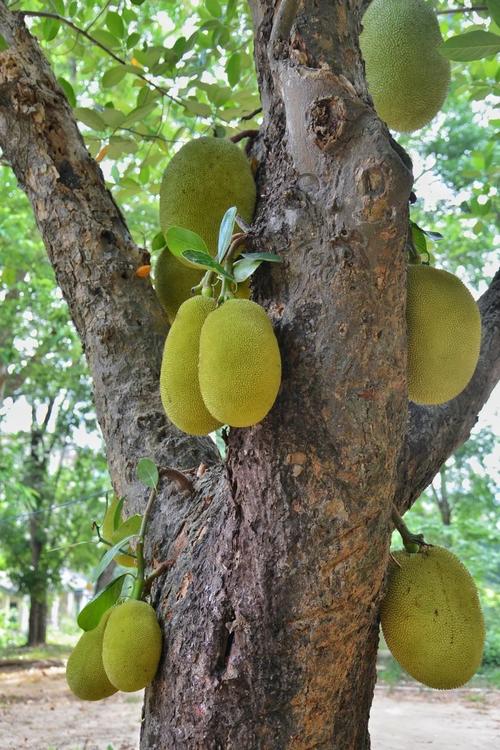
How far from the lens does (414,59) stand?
1.08m

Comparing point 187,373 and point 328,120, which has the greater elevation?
point 328,120

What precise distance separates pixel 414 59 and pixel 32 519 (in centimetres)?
692

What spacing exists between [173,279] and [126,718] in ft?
13.0

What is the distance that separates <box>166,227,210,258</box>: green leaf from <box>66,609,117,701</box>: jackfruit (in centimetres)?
48

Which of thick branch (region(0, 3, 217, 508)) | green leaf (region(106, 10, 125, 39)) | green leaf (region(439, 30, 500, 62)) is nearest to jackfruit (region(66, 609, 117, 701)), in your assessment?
thick branch (region(0, 3, 217, 508))

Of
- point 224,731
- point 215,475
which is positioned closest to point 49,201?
point 215,475

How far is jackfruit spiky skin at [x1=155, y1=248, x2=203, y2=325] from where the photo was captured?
1098mm

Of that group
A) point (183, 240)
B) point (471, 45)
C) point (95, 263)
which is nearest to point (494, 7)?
point (471, 45)

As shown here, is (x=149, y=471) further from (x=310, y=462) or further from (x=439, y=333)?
(x=439, y=333)

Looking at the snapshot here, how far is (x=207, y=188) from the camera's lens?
965 mm

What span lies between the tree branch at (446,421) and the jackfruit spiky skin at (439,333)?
169 millimetres

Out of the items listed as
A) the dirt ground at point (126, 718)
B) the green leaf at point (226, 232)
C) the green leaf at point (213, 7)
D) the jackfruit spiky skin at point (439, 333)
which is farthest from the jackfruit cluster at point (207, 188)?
the dirt ground at point (126, 718)

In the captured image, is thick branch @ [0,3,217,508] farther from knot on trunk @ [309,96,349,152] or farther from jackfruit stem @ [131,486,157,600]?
knot on trunk @ [309,96,349,152]

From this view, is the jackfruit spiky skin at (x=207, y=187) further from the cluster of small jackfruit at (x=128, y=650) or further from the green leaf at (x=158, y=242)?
the cluster of small jackfruit at (x=128, y=650)
